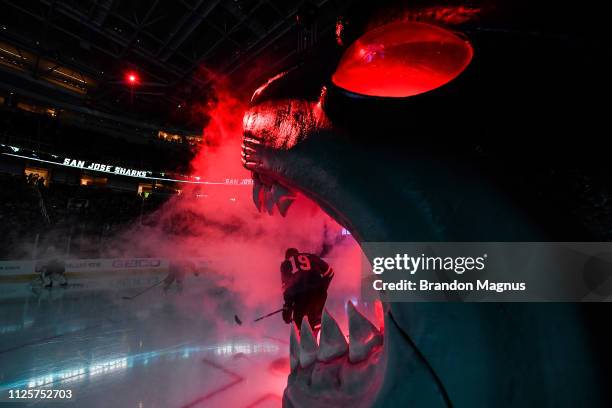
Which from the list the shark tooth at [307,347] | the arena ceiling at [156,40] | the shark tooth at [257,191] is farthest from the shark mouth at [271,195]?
the arena ceiling at [156,40]

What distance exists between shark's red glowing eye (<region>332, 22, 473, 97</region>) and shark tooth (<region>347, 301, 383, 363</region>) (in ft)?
1.88

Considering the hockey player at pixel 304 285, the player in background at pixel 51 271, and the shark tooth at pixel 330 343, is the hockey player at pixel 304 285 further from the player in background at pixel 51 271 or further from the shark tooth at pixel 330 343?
the player in background at pixel 51 271

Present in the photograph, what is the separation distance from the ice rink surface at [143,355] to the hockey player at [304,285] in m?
0.60

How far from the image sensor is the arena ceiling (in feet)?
25.6

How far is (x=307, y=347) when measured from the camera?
0.90 m

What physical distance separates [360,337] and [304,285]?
8.07ft

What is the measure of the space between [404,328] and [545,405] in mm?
217

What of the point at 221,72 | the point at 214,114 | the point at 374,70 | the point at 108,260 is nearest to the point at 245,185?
the point at 214,114

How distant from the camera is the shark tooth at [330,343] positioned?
0.81 m

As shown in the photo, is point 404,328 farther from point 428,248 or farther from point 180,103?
point 180,103

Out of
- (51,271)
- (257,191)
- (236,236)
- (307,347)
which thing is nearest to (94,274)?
(51,271)

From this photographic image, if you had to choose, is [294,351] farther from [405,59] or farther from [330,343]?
[405,59]

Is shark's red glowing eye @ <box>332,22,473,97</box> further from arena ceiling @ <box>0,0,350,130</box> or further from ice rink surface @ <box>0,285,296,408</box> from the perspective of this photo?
arena ceiling @ <box>0,0,350,130</box>

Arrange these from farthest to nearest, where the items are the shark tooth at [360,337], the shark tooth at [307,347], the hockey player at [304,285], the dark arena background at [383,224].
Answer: the hockey player at [304,285], the shark tooth at [307,347], the shark tooth at [360,337], the dark arena background at [383,224]
